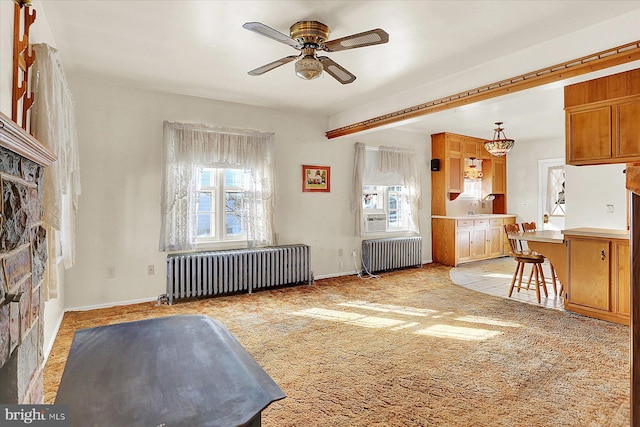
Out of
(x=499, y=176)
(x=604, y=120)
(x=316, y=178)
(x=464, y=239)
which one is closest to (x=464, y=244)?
(x=464, y=239)

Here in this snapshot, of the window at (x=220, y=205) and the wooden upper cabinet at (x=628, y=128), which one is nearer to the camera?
the wooden upper cabinet at (x=628, y=128)

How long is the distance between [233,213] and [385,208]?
2.90 metres

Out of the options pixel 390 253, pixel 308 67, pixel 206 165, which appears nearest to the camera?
pixel 308 67

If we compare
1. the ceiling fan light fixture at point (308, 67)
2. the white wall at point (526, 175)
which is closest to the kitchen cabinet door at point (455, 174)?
the white wall at point (526, 175)

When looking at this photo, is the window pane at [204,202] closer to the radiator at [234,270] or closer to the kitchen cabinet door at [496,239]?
the radiator at [234,270]

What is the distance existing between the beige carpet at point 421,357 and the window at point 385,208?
1986 millimetres

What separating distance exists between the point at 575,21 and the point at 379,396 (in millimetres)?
3018

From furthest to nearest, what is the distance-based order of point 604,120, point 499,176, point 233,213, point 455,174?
point 499,176
point 455,174
point 233,213
point 604,120

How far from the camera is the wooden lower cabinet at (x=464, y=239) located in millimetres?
6617

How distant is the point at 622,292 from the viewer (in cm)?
343

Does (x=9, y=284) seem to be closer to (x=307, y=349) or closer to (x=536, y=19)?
(x=307, y=349)

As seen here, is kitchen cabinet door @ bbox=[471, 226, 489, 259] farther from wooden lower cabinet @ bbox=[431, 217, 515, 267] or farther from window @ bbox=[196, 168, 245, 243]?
window @ bbox=[196, 168, 245, 243]

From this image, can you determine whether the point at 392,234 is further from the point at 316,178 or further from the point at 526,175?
the point at 526,175

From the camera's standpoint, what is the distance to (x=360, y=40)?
2.34 metres
